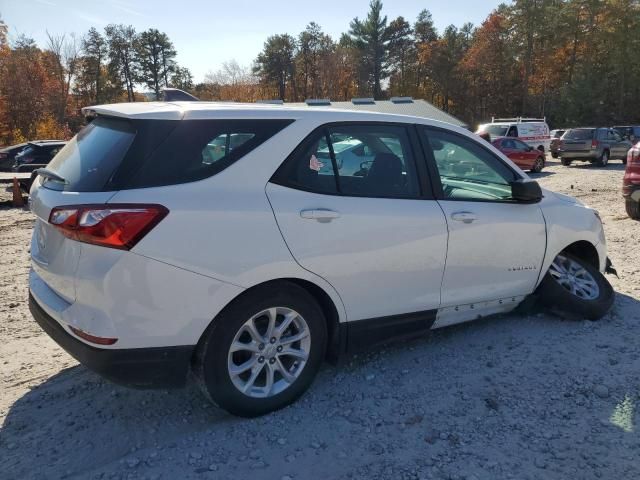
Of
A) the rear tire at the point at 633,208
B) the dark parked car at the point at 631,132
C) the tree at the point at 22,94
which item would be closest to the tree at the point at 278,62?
the tree at the point at 22,94

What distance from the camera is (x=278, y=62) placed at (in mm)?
62219

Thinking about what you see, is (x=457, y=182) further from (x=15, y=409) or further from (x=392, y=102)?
(x=392, y=102)

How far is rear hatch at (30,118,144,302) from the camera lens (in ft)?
8.83

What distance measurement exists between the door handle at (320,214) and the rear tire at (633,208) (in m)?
7.61

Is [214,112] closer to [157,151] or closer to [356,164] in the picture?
[157,151]

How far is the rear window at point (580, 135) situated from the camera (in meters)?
23.0

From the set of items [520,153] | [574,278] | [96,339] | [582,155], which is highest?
[96,339]

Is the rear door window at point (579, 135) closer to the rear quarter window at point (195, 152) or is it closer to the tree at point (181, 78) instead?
the rear quarter window at point (195, 152)

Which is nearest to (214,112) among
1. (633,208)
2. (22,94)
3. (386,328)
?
(386,328)

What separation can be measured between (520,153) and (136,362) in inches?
815

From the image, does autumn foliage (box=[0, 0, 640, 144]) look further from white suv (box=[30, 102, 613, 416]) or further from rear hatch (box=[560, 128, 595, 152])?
white suv (box=[30, 102, 613, 416])

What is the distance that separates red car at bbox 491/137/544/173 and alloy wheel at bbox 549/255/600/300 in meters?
17.1

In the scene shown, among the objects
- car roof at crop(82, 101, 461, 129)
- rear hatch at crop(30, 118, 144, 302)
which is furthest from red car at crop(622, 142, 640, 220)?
rear hatch at crop(30, 118, 144, 302)

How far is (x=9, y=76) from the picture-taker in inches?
1693
